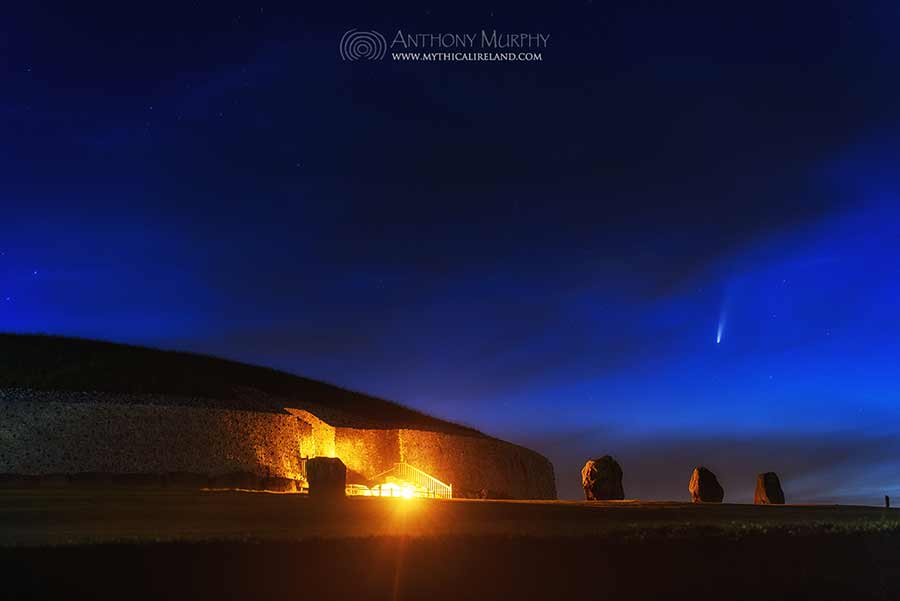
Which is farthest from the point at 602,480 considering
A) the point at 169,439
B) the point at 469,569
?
the point at 469,569

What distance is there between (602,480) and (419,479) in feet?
47.5

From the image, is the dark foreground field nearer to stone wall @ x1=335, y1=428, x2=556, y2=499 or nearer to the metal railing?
the metal railing

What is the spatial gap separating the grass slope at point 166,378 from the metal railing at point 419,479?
556cm

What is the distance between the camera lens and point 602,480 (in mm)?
40188

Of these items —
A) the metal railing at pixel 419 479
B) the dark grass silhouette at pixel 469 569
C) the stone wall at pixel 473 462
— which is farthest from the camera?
the stone wall at pixel 473 462

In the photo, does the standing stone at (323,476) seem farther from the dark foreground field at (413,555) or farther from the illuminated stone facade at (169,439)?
the illuminated stone facade at (169,439)

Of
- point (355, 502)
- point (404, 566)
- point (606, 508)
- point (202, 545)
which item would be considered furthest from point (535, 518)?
point (202, 545)

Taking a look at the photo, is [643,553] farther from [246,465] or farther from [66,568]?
[246,465]

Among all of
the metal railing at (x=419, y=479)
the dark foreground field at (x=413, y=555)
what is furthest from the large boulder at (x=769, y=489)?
the metal railing at (x=419, y=479)

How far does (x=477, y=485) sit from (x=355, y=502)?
24.1 meters

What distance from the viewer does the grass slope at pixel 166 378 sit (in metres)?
46.9

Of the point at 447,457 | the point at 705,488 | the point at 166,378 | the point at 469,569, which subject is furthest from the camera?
the point at 447,457

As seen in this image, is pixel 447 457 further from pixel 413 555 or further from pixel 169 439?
pixel 413 555

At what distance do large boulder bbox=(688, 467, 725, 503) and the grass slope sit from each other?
71.1ft
